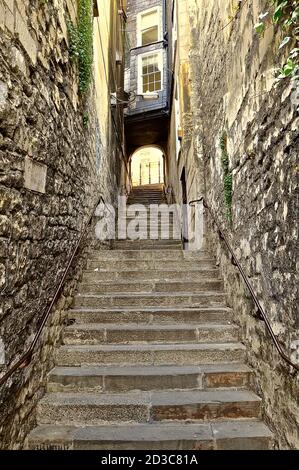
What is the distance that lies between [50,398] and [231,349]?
160 centimetres

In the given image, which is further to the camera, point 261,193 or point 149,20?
point 149,20

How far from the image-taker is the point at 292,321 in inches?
80.4

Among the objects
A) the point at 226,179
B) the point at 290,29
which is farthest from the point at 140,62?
the point at 290,29

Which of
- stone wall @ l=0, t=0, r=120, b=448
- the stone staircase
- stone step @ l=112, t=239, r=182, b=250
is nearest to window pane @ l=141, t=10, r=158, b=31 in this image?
stone step @ l=112, t=239, r=182, b=250

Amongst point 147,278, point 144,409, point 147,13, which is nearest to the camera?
point 144,409

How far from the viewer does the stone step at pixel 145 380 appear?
8.95 ft

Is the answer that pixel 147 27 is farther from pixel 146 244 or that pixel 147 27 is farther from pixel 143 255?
pixel 143 255

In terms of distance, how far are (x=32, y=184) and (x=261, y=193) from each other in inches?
67.9

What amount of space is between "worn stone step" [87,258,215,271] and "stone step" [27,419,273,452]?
247 cm

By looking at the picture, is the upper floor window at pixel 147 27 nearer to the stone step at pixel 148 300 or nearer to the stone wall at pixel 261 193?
the stone wall at pixel 261 193

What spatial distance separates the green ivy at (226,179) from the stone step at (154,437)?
6.91 ft

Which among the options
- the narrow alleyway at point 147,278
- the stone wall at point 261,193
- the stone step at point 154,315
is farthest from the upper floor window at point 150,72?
the stone step at point 154,315

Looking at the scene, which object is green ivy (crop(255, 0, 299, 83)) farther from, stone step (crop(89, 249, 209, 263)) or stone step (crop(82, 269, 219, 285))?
stone step (crop(89, 249, 209, 263))

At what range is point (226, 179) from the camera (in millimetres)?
3746
